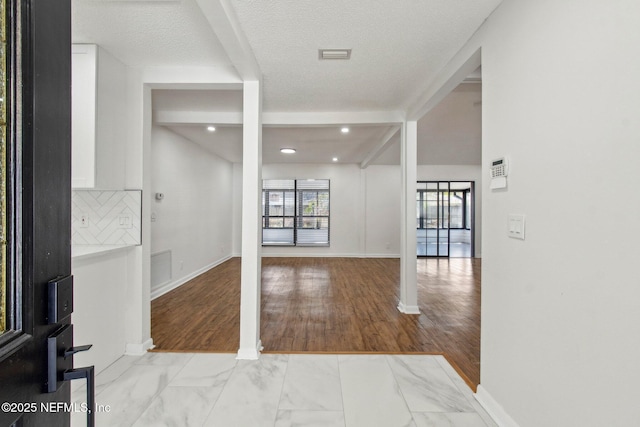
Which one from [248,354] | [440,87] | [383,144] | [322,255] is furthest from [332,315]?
[322,255]

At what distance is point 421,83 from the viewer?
107 inches

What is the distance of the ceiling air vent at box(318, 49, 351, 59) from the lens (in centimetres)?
215

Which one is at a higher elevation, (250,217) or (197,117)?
(197,117)

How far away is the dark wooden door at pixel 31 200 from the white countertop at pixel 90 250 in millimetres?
1596

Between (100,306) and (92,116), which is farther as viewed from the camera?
(100,306)

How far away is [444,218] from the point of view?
795 cm

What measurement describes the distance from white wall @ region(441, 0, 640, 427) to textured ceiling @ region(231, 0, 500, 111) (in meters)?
0.30

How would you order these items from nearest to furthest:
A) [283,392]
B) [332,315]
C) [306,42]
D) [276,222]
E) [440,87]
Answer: [283,392] → [306,42] → [440,87] → [332,315] → [276,222]

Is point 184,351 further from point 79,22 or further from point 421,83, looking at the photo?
point 421,83

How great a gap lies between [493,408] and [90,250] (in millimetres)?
2818

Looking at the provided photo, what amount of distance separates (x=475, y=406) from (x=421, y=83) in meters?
2.56

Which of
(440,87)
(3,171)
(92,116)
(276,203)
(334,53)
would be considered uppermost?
(334,53)

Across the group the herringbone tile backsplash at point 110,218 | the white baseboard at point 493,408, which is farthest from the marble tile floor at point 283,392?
the herringbone tile backsplash at point 110,218

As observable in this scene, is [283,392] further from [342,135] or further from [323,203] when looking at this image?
[323,203]
